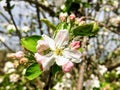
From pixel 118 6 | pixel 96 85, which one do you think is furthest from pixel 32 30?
pixel 96 85

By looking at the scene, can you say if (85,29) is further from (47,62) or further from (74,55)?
(47,62)

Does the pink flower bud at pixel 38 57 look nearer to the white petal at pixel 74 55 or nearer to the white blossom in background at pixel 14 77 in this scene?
the white petal at pixel 74 55

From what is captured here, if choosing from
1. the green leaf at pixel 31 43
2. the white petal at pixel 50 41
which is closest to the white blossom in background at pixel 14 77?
the green leaf at pixel 31 43

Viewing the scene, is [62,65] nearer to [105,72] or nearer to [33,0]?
[33,0]

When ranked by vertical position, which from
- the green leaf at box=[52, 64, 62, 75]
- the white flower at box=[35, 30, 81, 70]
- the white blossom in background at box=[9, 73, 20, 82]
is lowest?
the white blossom in background at box=[9, 73, 20, 82]

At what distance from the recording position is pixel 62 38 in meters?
1.50

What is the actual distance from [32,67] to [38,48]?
4.6 inches

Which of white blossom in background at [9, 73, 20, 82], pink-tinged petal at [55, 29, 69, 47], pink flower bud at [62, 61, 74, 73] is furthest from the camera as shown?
white blossom in background at [9, 73, 20, 82]

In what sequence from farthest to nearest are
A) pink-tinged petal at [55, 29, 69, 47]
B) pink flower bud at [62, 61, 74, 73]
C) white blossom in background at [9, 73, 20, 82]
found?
white blossom in background at [9, 73, 20, 82]
pink-tinged petal at [55, 29, 69, 47]
pink flower bud at [62, 61, 74, 73]

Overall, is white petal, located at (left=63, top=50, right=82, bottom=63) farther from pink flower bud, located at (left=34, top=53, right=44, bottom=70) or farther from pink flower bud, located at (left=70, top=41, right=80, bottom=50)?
pink flower bud, located at (left=34, top=53, right=44, bottom=70)

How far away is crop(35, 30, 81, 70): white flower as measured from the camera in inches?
57.7

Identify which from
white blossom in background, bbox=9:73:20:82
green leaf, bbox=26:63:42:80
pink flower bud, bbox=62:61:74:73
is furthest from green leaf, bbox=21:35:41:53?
white blossom in background, bbox=9:73:20:82

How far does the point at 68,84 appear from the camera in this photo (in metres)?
3.71

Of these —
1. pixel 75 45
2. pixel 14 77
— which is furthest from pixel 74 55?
pixel 14 77
